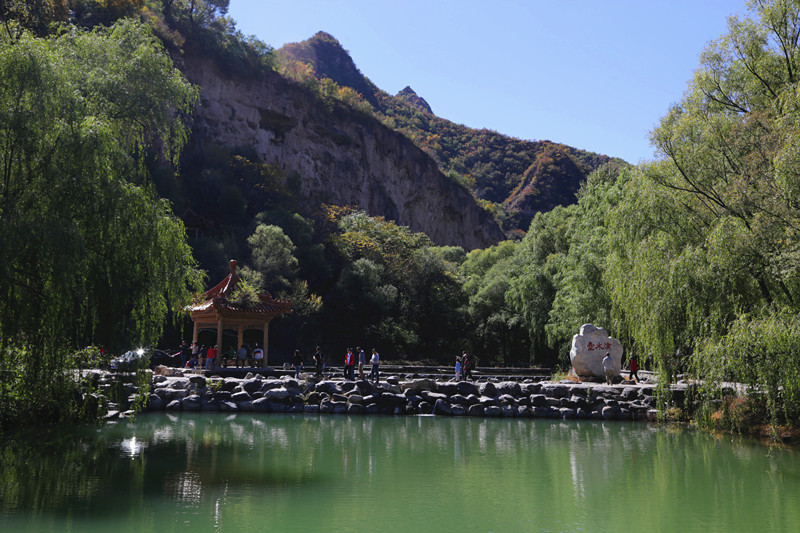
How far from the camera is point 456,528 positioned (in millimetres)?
7754

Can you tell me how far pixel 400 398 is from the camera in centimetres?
2016

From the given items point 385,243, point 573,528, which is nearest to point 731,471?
point 573,528

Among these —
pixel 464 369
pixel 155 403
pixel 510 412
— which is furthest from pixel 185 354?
pixel 510 412

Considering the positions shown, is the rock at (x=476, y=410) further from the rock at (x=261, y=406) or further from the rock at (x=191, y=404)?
the rock at (x=191, y=404)

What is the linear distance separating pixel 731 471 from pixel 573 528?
199 inches

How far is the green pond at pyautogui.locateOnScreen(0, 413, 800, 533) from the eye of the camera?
316 inches

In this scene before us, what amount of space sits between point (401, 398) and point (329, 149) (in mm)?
36788

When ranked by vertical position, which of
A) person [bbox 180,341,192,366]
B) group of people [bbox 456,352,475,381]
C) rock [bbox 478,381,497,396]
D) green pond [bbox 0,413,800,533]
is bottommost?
green pond [bbox 0,413,800,533]

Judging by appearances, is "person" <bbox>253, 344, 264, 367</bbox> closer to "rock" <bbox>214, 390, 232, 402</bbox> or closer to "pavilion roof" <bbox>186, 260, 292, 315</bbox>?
"pavilion roof" <bbox>186, 260, 292, 315</bbox>

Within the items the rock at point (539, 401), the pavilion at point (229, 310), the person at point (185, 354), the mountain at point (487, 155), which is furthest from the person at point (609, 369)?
the mountain at point (487, 155)

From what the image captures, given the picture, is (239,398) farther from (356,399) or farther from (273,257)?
(273,257)

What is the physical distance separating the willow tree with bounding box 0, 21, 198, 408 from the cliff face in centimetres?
3509

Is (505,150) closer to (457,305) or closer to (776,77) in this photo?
(457,305)

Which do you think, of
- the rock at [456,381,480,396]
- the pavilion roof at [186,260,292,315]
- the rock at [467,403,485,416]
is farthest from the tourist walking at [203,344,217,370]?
the rock at [467,403,485,416]
